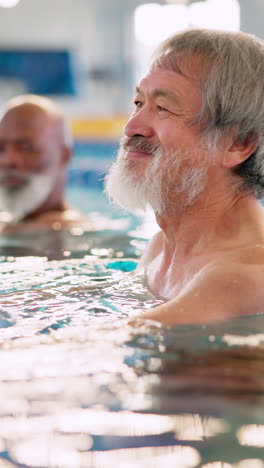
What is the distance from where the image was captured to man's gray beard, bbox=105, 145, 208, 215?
2430mm

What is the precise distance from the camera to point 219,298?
6.78 feet

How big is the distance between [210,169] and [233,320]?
60 centimetres

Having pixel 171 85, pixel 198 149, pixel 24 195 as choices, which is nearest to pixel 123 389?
pixel 198 149

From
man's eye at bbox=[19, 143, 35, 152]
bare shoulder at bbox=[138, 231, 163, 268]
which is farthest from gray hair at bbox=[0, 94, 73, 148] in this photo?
bare shoulder at bbox=[138, 231, 163, 268]

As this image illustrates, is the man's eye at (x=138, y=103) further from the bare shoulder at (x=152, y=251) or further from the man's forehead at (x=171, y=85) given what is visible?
the bare shoulder at (x=152, y=251)

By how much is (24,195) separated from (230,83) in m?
2.85

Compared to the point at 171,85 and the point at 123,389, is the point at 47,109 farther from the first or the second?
the point at 123,389

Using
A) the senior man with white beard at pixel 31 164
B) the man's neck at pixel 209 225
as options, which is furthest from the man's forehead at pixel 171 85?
the senior man with white beard at pixel 31 164

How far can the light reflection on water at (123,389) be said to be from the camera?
4.59 feet

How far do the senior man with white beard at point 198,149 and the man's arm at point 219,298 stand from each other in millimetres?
172

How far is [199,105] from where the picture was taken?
2.41 meters

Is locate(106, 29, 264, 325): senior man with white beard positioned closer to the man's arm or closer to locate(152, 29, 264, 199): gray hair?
locate(152, 29, 264, 199): gray hair

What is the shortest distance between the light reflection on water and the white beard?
35cm

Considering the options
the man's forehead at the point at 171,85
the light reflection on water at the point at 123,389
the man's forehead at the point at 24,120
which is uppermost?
the man's forehead at the point at 24,120
